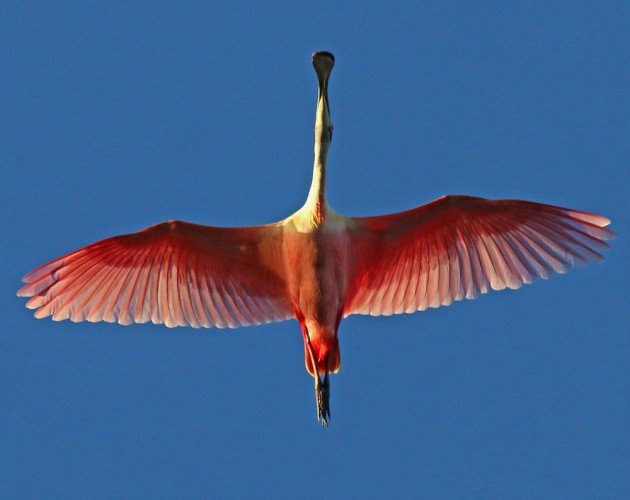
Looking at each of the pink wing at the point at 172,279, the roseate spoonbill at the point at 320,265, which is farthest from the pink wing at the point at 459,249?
the pink wing at the point at 172,279

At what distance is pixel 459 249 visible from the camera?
614 inches

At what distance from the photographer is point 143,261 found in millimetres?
15438

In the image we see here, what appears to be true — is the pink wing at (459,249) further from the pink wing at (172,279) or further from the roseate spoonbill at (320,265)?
the pink wing at (172,279)

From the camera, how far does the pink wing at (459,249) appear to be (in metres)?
15.2

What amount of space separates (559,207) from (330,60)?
2.63m

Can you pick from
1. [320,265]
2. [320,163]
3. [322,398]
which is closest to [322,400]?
[322,398]

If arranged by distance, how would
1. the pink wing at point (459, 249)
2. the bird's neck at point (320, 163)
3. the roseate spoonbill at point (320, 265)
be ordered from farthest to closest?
1. the pink wing at point (459, 249)
2. the roseate spoonbill at point (320, 265)
3. the bird's neck at point (320, 163)

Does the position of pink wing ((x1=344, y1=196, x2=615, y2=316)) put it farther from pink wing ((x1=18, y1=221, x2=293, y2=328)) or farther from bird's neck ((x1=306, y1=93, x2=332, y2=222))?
pink wing ((x1=18, y1=221, x2=293, y2=328))

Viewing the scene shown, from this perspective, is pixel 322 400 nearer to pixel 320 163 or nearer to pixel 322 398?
pixel 322 398

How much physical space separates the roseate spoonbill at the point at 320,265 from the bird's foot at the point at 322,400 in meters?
0.01

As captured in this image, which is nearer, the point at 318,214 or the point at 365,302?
the point at 318,214

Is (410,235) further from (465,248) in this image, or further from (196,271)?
(196,271)

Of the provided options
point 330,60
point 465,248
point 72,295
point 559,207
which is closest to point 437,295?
point 465,248

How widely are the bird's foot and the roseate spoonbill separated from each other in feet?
0.04
